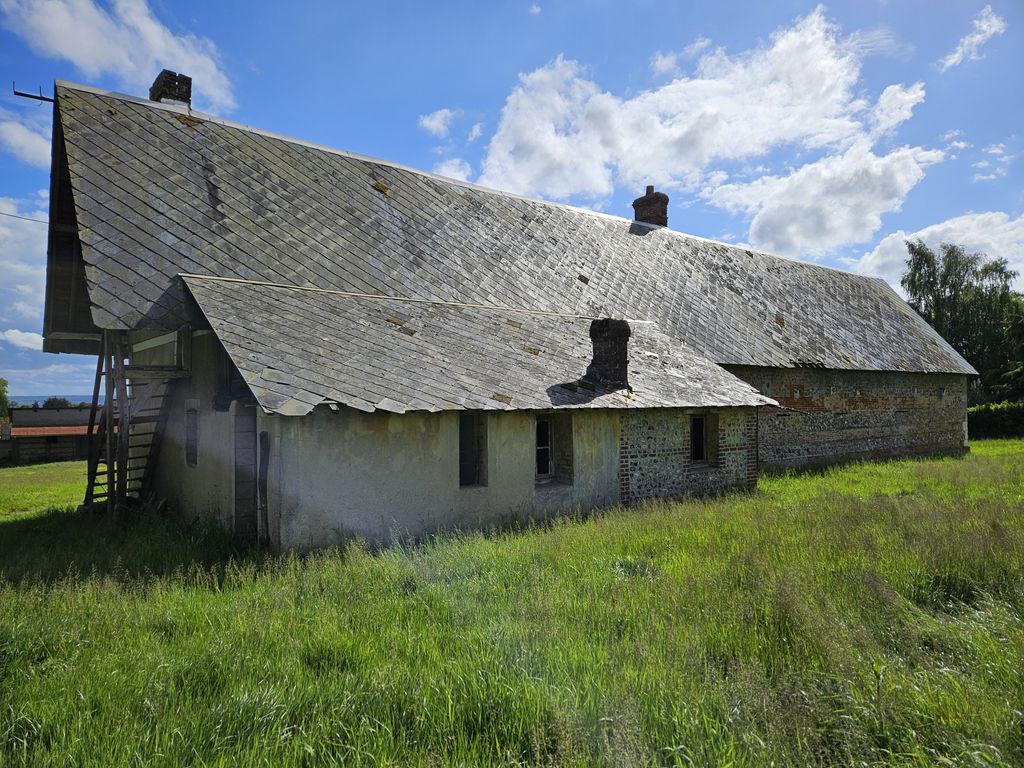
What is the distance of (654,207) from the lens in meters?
22.2

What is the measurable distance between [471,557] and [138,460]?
947cm

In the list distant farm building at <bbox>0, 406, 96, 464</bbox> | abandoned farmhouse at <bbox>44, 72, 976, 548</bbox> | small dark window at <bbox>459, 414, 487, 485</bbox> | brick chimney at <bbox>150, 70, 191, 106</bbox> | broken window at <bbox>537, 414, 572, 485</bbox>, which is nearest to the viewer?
abandoned farmhouse at <bbox>44, 72, 976, 548</bbox>

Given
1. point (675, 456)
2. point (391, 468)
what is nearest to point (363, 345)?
point (391, 468)

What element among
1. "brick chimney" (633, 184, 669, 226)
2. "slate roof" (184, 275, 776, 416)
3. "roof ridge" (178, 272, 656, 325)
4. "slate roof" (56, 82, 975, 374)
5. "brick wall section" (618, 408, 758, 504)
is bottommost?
"brick wall section" (618, 408, 758, 504)

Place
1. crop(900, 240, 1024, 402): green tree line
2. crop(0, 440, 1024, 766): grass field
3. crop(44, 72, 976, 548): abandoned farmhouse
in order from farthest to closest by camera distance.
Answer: crop(900, 240, 1024, 402): green tree line, crop(44, 72, 976, 548): abandoned farmhouse, crop(0, 440, 1024, 766): grass field

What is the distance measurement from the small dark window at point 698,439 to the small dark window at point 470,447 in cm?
564

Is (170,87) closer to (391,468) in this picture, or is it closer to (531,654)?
(391,468)

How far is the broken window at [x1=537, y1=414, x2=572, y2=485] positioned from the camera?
10.8 meters

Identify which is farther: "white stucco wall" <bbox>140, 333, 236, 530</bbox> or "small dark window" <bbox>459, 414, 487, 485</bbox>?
"small dark window" <bbox>459, 414, 487, 485</bbox>

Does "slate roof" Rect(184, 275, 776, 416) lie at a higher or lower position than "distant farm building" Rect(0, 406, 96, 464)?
higher

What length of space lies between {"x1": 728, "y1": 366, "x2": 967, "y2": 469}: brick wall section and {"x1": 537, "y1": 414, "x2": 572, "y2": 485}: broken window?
7.14 metres

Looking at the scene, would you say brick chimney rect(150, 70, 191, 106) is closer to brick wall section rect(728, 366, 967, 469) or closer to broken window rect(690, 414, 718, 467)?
broken window rect(690, 414, 718, 467)

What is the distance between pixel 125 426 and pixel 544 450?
6846 mm

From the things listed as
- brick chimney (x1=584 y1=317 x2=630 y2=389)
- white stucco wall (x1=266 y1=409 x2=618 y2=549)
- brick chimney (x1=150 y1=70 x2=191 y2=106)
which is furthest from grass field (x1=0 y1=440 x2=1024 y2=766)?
brick chimney (x1=150 y1=70 x2=191 y2=106)
